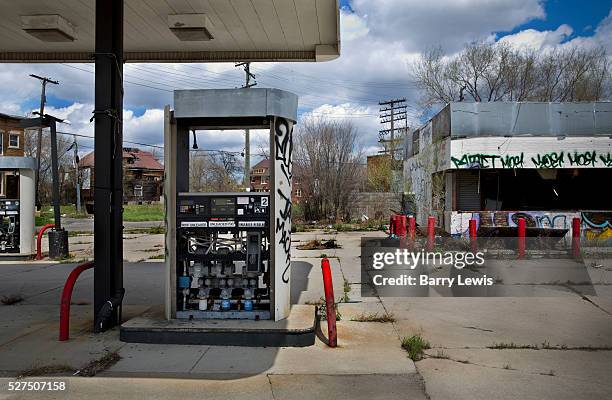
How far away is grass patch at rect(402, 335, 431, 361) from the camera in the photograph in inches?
243

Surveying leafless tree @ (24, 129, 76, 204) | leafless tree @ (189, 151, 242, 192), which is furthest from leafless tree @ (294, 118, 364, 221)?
leafless tree @ (24, 129, 76, 204)

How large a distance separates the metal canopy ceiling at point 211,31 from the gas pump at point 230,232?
270cm

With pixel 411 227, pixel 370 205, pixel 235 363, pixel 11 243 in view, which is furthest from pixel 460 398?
pixel 370 205

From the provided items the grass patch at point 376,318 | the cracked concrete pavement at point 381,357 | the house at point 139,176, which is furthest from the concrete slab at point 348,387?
the house at point 139,176

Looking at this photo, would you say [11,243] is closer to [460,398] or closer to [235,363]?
[235,363]

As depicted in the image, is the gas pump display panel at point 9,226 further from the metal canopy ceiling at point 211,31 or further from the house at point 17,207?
the metal canopy ceiling at point 211,31

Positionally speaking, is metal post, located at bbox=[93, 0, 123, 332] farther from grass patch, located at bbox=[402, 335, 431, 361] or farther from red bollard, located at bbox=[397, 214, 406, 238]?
red bollard, located at bbox=[397, 214, 406, 238]

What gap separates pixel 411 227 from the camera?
1659 cm

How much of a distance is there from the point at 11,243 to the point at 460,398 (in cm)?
1558

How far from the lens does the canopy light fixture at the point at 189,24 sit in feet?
29.7

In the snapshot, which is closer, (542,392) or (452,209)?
(542,392)

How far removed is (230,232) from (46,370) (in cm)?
258

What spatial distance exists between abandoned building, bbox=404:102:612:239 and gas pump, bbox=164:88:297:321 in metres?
14.3

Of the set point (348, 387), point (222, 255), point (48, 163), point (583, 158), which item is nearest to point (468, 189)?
point (583, 158)
